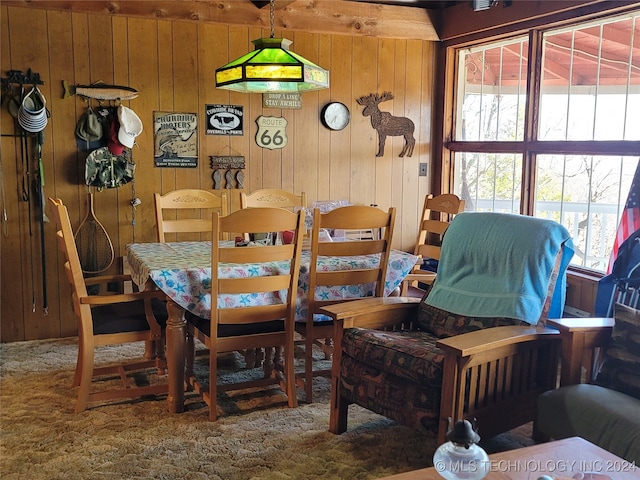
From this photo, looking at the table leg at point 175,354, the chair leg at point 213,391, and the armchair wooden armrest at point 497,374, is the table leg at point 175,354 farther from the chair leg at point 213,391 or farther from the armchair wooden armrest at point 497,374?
the armchair wooden armrest at point 497,374

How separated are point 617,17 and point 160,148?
3.11m

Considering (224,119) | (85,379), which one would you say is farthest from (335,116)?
(85,379)

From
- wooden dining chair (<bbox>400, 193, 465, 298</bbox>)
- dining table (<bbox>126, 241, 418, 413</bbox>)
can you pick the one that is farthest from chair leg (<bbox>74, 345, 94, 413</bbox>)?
wooden dining chair (<bbox>400, 193, 465, 298</bbox>)

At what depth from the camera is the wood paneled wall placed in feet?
13.9

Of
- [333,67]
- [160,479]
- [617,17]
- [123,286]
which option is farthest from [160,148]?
[617,17]

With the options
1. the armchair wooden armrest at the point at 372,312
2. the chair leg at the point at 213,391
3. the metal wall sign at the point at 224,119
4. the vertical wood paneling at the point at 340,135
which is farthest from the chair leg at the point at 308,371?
the metal wall sign at the point at 224,119

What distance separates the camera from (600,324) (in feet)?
8.51

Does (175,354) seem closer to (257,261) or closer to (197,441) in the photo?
(197,441)

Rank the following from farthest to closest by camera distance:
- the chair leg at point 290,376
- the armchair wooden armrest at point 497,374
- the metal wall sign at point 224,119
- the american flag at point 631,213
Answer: the metal wall sign at point 224,119, the american flag at point 631,213, the chair leg at point 290,376, the armchair wooden armrest at point 497,374

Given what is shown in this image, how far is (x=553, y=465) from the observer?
178 centimetres

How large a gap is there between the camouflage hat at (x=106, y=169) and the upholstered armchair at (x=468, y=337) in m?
2.20

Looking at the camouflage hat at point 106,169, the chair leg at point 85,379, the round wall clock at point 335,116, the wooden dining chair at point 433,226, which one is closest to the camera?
the chair leg at point 85,379

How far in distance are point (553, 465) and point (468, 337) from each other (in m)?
0.76

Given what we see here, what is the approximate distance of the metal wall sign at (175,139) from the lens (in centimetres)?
455
